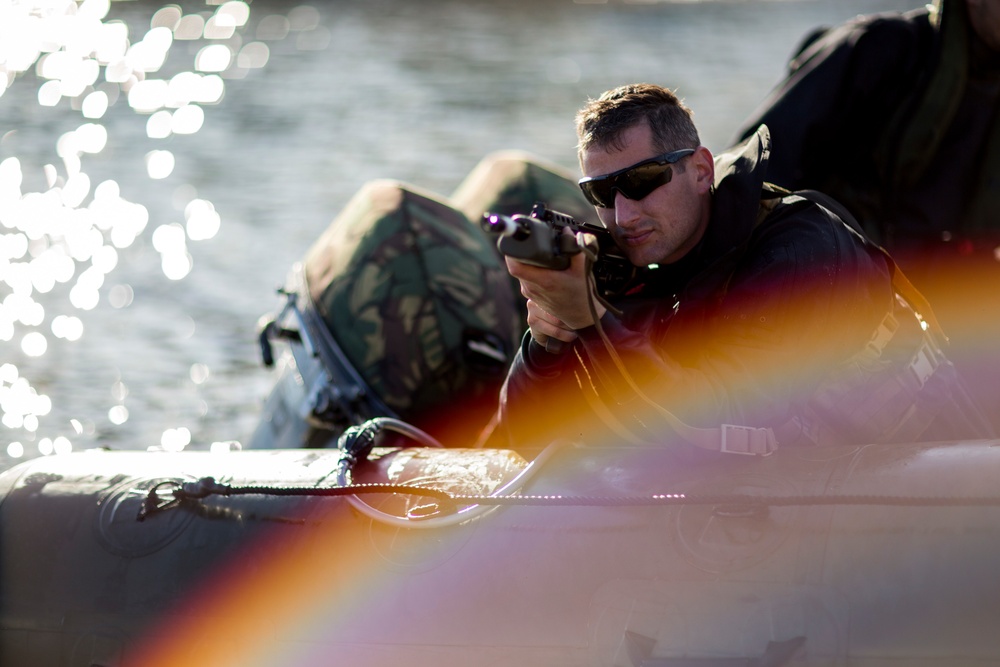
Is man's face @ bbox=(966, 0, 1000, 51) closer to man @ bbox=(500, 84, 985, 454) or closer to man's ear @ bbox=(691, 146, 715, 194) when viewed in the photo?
man @ bbox=(500, 84, 985, 454)

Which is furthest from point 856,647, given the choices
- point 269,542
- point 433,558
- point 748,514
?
point 269,542

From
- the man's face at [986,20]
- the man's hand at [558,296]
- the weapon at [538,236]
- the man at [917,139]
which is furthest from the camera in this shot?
the man at [917,139]

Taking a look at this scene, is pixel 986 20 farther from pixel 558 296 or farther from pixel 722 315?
pixel 558 296

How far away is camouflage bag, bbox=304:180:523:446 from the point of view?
3820mm

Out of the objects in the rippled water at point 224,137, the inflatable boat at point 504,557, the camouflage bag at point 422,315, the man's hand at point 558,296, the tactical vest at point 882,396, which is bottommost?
the rippled water at point 224,137

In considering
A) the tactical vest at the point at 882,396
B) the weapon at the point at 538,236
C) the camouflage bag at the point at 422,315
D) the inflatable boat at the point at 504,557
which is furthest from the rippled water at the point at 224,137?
the weapon at the point at 538,236

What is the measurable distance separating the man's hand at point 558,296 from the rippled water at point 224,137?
3646 mm

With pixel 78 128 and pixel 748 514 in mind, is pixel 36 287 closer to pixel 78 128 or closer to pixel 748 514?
pixel 78 128

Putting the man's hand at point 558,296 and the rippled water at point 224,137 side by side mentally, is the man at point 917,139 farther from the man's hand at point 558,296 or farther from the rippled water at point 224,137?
the rippled water at point 224,137

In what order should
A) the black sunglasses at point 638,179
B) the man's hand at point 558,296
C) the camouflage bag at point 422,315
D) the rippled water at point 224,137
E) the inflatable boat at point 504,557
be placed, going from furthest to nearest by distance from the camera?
the rippled water at point 224,137 → the camouflage bag at point 422,315 → the black sunglasses at point 638,179 → the inflatable boat at point 504,557 → the man's hand at point 558,296

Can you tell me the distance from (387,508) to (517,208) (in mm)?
2032

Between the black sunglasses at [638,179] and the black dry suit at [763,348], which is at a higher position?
the black sunglasses at [638,179]

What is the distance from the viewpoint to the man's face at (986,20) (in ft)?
11.7

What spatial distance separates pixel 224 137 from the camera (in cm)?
1170
